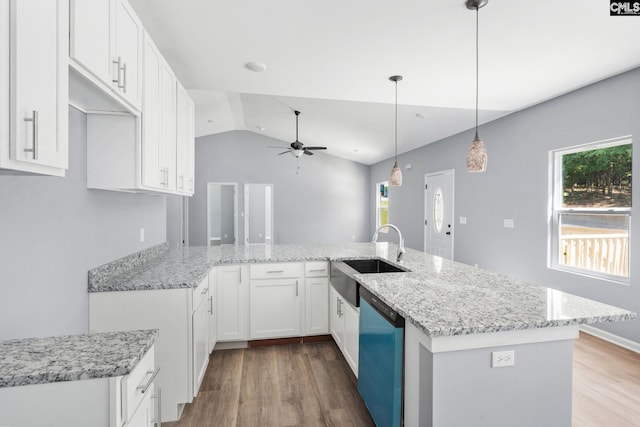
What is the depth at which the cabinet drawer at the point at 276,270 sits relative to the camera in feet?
9.68

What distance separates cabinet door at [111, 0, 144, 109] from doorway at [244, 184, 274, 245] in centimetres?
643

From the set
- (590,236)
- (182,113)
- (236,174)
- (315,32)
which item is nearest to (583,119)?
(590,236)

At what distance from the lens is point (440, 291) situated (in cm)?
178

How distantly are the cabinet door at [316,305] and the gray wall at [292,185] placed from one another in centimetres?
528

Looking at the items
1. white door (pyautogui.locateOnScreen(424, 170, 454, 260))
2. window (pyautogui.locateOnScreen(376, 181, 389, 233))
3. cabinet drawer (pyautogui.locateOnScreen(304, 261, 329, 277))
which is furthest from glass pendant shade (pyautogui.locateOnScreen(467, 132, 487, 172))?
window (pyautogui.locateOnScreen(376, 181, 389, 233))

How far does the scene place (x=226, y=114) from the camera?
642cm

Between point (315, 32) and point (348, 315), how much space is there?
84.6 inches

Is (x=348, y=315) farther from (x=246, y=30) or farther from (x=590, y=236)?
(x=590, y=236)

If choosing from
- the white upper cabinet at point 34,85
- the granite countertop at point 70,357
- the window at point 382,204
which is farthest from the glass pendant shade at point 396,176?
the window at point 382,204

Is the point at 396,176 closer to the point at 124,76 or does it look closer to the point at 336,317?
the point at 336,317

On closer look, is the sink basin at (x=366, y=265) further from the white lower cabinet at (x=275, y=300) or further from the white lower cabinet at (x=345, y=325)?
the white lower cabinet at (x=275, y=300)

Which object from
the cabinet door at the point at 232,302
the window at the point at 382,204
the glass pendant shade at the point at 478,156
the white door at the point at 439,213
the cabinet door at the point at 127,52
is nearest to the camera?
the cabinet door at the point at 127,52

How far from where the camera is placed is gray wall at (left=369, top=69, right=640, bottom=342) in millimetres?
3041

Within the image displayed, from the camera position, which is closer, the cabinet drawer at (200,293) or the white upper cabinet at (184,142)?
the cabinet drawer at (200,293)
